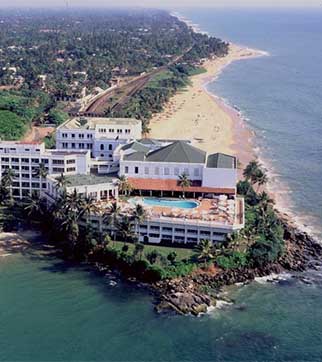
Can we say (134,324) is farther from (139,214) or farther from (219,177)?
(219,177)

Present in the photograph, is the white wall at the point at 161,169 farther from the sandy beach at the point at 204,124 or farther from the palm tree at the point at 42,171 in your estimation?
the sandy beach at the point at 204,124

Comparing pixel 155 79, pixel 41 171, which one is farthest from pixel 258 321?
pixel 155 79

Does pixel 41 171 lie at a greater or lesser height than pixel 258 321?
greater

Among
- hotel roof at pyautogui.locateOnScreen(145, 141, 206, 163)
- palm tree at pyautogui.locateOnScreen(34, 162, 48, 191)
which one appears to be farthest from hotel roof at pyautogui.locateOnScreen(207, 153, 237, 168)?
palm tree at pyautogui.locateOnScreen(34, 162, 48, 191)

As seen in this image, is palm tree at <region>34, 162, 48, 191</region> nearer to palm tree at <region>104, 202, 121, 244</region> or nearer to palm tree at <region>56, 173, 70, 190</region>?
palm tree at <region>56, 173, 70, 190</region>

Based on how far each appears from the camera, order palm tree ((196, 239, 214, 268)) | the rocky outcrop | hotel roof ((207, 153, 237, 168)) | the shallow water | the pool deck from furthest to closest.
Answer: hotel roof ((207, 153, 237, 168)) → the pool deck → palm tree ((196, 239, 214, 268)) → the rocky outcrop → the shallow water

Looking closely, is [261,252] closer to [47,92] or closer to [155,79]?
[47,92]
